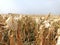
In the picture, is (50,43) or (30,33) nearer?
(50,43)

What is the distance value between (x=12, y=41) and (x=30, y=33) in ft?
8.80

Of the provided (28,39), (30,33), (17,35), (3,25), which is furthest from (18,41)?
(30,33)

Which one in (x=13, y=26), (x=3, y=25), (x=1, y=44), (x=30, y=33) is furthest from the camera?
(x=30, y=33)

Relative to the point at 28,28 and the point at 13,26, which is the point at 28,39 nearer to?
the point at 28,28

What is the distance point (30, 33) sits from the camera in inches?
293

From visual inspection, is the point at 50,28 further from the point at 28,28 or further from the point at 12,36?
the point at 28,28

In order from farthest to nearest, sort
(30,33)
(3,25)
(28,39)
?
(30,33) < (28,39) < (3,25)

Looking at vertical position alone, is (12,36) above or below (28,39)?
above

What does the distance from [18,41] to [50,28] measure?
0.81 meters

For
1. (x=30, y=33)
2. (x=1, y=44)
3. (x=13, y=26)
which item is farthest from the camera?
(x=30, y=33)

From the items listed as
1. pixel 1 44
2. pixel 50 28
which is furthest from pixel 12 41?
pixel 50 28

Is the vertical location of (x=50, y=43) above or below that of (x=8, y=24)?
below

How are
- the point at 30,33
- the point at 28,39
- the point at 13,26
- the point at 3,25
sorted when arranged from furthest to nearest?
the point at 30,33
the point at 28,39
the point at 3,25
the point at 13,26

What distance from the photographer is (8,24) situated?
15.2 ft
